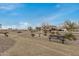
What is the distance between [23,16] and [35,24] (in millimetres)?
358

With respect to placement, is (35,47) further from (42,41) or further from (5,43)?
(5,43)

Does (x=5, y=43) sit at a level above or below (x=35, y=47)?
above

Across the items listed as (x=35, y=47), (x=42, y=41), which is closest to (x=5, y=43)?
(x=35, y=47)

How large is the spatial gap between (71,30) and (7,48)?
1635mm

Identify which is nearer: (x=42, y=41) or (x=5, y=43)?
(x=5, y=43)

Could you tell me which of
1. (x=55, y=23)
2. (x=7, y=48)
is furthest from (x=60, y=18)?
(x=7, y=48)

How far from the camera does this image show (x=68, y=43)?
21.1 metres

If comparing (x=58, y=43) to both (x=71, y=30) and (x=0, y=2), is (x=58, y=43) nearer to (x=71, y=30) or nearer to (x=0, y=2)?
(x=71, y=30)

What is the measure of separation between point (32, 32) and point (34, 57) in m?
0.69

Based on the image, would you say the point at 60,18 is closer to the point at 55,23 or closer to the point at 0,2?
the point at 55,23

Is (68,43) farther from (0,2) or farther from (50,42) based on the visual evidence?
(0,2)

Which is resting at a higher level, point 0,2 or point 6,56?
point 0,2

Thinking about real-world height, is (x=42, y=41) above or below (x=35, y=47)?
above

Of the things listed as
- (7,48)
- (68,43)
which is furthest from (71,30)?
(7,48)
